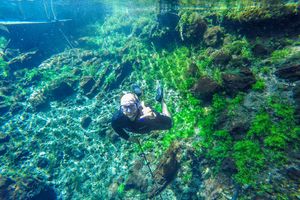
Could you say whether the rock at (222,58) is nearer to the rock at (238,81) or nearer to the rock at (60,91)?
the rock at (238,81)

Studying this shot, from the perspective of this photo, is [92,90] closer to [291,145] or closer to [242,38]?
[242,38]

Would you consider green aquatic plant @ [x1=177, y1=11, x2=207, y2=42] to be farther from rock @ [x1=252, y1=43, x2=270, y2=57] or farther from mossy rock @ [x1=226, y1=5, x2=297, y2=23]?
rock @ [x1=252, y1=43, x2=270, y2=57]

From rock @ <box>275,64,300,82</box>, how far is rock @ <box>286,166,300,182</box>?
283cm

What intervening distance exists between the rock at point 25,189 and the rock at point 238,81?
8.99 metres

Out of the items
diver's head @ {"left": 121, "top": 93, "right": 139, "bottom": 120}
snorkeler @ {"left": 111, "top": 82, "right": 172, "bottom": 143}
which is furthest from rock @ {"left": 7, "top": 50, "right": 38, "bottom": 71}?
diver's head @ {"left": 121, "top": 93, "right": 139, "bottom": 120}

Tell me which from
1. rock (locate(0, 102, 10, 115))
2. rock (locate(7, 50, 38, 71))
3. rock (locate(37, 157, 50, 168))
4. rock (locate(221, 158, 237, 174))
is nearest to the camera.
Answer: rock (locate(221, 158, 237, 174))

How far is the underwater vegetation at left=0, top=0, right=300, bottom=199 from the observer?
5457 millimetres

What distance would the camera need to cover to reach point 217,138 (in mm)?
6352

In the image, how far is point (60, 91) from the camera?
1195 centimetres

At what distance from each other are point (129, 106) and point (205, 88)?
137 inches

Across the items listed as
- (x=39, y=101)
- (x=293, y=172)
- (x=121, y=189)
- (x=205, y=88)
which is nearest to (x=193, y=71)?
(x=205, y=88)

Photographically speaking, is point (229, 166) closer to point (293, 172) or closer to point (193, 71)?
point (293, 172)

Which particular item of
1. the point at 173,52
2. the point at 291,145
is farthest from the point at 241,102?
the point at 173,52

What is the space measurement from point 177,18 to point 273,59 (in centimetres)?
638
